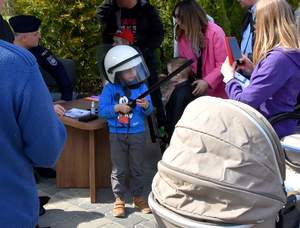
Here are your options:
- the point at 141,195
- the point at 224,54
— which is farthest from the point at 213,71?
the point at 141,195

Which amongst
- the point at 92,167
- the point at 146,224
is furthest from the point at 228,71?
the point at 92,167

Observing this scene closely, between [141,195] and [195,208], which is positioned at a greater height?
[195,208]

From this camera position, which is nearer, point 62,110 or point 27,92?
point 27,92

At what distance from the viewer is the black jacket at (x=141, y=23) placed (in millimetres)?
4680

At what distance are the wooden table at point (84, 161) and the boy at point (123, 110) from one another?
12.8 inches

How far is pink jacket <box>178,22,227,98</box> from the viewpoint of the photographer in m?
4.20

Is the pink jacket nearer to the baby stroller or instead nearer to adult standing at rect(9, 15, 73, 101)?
adult standing at rect(9, 15, 73, 101)

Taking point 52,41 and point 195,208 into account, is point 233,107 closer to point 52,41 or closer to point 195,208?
point 195,208

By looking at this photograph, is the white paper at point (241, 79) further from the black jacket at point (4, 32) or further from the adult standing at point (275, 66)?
A: the black jacket at point (4, 32)

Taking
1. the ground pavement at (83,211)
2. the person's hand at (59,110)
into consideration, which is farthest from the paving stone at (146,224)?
the person's hand at (59,110)

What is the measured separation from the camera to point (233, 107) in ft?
7.22

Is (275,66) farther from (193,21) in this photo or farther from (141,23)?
(141,23)

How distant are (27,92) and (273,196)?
3.83 ft

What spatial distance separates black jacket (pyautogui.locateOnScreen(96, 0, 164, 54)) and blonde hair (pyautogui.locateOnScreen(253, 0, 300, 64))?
184cm
